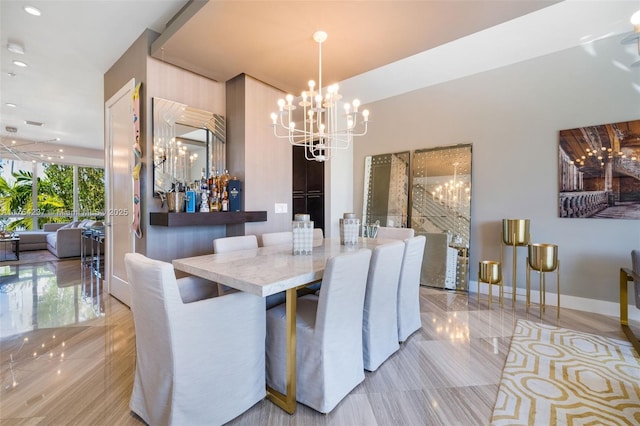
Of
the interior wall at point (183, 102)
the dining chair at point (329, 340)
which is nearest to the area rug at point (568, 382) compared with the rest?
the dining chair at point (329, 340)

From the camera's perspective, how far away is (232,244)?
7.78ft

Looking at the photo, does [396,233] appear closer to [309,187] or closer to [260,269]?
[260,269]

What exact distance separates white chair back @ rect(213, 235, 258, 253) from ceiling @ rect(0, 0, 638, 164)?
1.79 metres

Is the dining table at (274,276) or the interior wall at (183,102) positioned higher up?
the interior wall at (183,102)

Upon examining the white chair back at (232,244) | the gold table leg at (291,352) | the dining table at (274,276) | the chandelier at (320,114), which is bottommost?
the gold table leg at (291,352)

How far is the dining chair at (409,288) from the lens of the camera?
7.64 feet

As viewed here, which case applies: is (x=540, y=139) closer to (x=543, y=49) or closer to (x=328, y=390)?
(x=543, y=49)

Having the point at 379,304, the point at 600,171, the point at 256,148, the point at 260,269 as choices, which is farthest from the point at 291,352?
the point at 600,171

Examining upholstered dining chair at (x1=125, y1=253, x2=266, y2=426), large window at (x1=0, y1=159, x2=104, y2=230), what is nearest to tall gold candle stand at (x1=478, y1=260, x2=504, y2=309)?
upholstered dining chair at (x1=125, y1=253, x2=266, y2=426)

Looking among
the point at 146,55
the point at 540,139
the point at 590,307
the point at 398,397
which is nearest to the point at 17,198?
the point at 146,55

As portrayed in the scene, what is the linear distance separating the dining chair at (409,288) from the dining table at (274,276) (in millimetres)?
822

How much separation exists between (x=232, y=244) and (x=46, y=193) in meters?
9.10

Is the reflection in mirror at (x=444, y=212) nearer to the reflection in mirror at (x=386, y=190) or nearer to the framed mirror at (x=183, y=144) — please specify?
the reflection in mirror at (x=386, y=190)

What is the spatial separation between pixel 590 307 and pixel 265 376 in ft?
11.7
